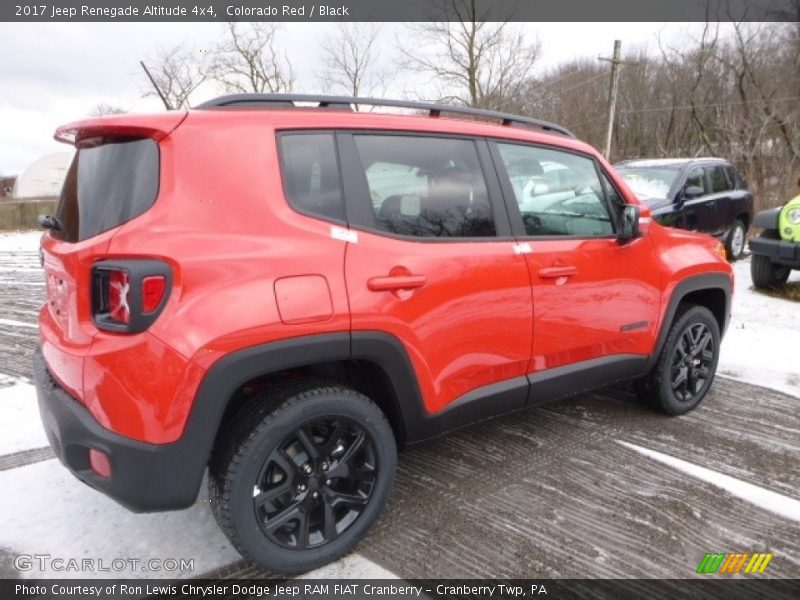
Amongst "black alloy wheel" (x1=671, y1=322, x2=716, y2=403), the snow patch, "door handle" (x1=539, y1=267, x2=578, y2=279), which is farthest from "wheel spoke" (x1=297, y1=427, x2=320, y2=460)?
"black alloy wheel" (x1=671, y1=322, x2=716, y2=403)

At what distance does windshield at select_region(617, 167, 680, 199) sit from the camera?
8.45m

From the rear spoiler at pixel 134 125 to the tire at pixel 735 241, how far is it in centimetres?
1016

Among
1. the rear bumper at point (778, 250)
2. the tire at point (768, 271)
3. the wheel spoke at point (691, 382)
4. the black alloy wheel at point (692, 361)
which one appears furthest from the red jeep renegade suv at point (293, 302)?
the tire at point (768, 271)

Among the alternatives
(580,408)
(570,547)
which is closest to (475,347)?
(570,547)

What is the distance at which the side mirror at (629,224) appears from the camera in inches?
120

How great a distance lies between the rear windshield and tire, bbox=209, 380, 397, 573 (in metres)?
0.84

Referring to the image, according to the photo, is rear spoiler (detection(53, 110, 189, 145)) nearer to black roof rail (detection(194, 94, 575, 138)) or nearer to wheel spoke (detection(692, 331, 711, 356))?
black roof rail (detection(194, 94, 575, 138))

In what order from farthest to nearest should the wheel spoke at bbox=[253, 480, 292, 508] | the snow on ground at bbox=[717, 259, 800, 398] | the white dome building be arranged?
the white dome building < the snow on ground at bbox=[717, 259, 800, 398] < the wheel spoke at bbox=[253, 480, 292, 508]

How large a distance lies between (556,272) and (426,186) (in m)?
0.82

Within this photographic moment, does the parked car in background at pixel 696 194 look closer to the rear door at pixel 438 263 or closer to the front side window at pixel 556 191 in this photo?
the front side window at pixel 556 191

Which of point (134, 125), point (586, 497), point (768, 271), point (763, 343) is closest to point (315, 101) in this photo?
point (134, 125)

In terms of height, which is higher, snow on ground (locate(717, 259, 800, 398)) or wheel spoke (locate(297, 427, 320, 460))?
wheel spoke (locate(297, 427, 320, 460))

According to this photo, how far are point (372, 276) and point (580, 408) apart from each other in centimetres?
230

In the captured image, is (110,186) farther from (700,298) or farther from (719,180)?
(719,180)
